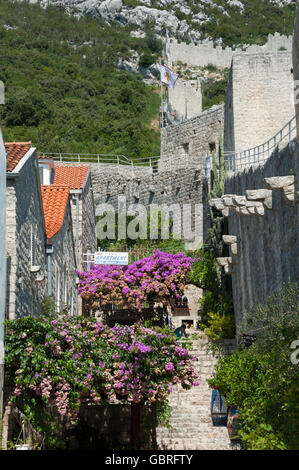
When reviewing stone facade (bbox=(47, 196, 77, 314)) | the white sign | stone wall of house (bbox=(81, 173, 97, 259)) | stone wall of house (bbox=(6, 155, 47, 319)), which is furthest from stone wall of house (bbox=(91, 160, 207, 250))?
stone wall of house (bbox=(6, 155, 47, 319))

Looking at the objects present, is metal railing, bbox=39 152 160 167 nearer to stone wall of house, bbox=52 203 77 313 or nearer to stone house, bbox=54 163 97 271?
stone house, bbox=54 163 97 271

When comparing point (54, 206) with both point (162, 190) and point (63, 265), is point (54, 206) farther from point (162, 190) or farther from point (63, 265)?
point (162, 190)

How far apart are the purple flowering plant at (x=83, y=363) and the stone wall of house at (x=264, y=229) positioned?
293cm

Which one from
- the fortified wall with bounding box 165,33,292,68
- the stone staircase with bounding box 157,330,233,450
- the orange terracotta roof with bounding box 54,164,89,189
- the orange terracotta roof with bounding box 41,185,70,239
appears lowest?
the stone staircase with bounding box 157,330,233,450

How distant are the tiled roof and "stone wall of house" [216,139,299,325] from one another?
4.66m

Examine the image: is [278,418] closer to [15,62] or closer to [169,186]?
[169,186]

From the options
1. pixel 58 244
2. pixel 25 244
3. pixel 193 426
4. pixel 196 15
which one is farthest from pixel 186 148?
pixel 196 15

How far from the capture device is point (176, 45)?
74875 mm

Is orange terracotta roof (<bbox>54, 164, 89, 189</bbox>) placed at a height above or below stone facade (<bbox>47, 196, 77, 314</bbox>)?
above

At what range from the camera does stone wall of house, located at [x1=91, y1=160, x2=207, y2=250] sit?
35000mm

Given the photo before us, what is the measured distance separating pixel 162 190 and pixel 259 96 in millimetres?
8243

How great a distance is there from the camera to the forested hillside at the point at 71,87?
52312mm

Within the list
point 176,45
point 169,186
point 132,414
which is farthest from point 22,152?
point 176,45

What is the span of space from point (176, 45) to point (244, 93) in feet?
150
